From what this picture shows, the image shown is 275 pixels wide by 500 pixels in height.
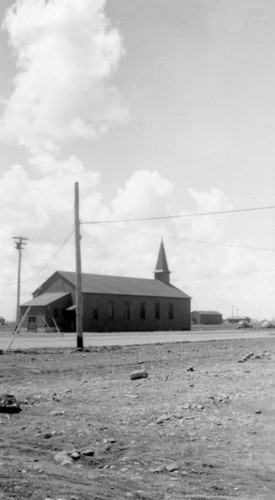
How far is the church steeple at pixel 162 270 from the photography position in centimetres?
8000

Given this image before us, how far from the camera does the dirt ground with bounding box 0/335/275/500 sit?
593cm

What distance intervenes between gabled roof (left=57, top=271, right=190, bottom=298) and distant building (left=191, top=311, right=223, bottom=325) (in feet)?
171

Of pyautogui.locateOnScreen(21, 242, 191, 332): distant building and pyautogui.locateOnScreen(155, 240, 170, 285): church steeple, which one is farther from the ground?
pyautogui.locateOnScreen(155, 240, 170, 285): church steeple

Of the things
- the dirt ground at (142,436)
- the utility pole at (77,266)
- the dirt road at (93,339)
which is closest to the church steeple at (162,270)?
the dirt road at (93,339)

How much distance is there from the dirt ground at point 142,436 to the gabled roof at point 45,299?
148ft

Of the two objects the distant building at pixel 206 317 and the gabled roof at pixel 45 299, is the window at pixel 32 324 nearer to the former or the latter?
the gabled roof at pixel 45 299

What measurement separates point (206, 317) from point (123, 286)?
6568cm

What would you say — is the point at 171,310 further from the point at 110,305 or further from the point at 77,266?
the point at 77,266

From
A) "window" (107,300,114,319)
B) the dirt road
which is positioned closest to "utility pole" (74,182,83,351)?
the dirt road

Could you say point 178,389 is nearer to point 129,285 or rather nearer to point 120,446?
point 120,446

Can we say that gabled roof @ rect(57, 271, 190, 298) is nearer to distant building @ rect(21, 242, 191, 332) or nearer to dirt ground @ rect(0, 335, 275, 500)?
distant building @ rect(21, 242, 191, 332)

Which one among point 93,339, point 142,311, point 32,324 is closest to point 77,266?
point 93,339

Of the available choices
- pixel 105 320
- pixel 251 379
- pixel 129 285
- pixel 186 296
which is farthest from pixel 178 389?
pixel 186 296

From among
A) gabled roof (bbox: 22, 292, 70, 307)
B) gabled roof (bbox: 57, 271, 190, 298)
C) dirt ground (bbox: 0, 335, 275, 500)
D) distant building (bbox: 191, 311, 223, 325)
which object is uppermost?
gabled roof (bbox: 57, 271, 190, 298)
